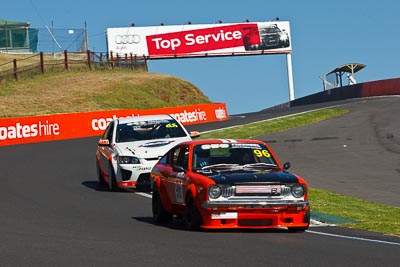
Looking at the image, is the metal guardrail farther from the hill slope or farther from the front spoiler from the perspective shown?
the front spoiler

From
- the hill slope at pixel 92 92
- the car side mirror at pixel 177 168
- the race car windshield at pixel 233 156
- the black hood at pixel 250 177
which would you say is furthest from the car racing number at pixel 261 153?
the hill slope at pixel 92 92

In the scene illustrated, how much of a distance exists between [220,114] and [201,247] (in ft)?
147

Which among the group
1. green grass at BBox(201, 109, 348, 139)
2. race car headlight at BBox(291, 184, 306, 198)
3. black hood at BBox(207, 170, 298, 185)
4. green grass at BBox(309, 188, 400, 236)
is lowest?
green grass at BBox(309, 188, 400, 236)

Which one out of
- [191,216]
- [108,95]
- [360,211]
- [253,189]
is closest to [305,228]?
[253,189]

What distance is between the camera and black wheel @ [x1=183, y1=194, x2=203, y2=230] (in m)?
12.9

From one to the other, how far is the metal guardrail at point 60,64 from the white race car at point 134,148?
4279 cm

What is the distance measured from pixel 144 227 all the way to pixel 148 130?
287 inches

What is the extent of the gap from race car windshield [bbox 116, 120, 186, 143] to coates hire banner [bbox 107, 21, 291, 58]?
78.6m

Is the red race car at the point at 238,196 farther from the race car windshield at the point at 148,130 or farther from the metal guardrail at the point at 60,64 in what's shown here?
the metal guardrail at the point at 60,64

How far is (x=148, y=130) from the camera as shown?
21.0m

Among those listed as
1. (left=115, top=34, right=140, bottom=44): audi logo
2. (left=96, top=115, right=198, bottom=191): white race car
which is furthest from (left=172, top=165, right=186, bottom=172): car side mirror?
(left=115, top=34, right=140, bottom=44): audi logo

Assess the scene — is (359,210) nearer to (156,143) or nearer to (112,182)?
(156,143)

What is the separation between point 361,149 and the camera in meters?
31.7

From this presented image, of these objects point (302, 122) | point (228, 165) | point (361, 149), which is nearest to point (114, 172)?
point (228, 165)
